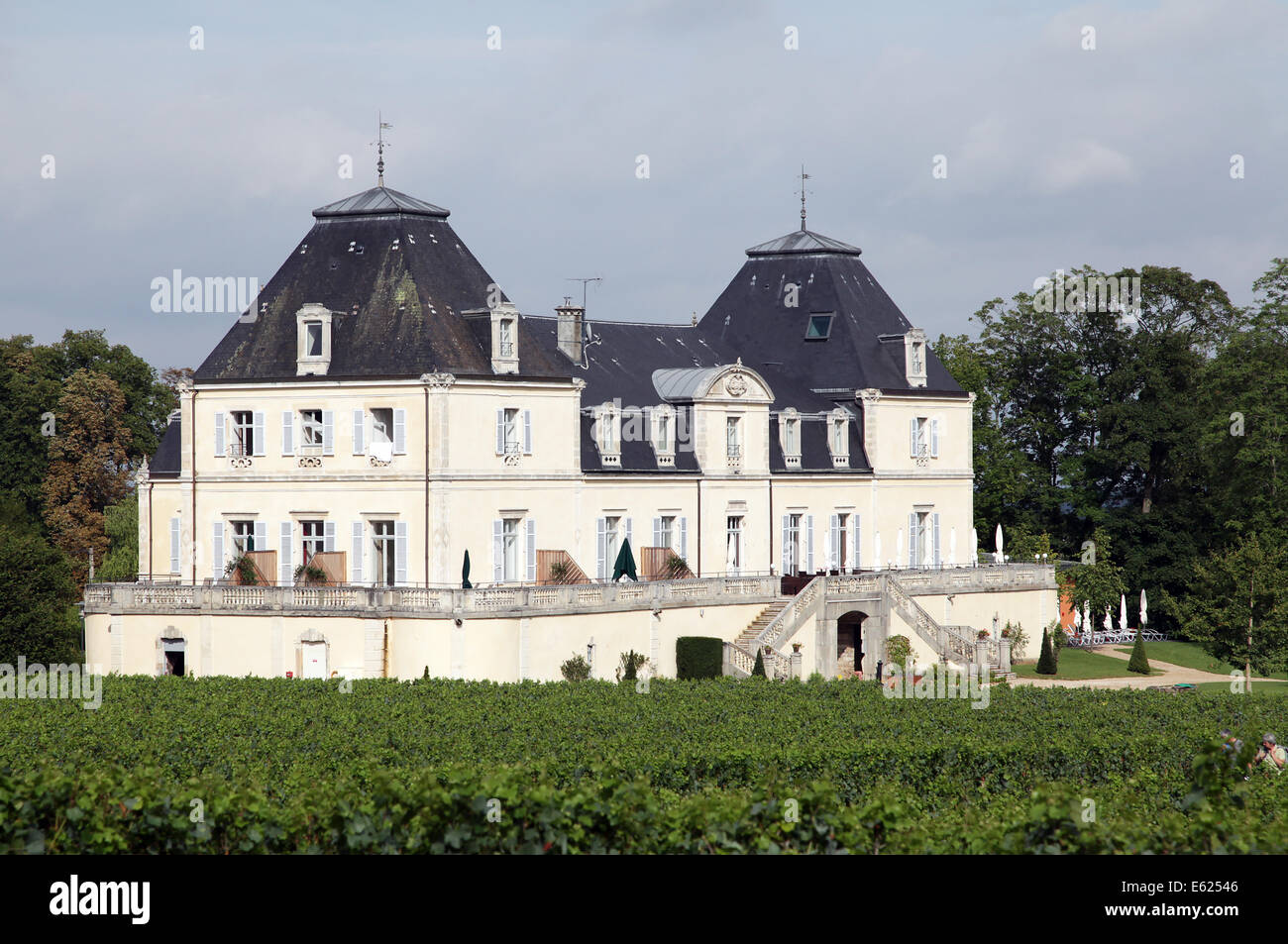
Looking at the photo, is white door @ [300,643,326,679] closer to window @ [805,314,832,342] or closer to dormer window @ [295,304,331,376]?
dormer window @ [295,304,331,376]

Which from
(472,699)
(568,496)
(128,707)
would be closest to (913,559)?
(568,496)

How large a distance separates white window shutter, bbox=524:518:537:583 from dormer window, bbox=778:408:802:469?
42.2ft

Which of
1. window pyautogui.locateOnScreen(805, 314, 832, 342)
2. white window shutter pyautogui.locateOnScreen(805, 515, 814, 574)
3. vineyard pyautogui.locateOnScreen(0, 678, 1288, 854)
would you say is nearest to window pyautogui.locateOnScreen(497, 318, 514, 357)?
vineyard pyautogui.locateOnScreen(0, 678, 1288, 854)

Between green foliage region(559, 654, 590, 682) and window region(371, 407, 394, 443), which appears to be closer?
green foliage region(559, 654, 590, 682)

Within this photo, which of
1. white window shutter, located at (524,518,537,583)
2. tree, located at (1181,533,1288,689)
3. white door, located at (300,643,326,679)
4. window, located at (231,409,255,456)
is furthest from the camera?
tree, located at (1181,533,1288,689)

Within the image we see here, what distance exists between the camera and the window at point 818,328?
72.2 metres

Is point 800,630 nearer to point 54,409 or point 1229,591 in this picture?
point 1229,591

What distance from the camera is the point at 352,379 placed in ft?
181

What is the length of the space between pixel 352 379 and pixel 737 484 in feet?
50.2

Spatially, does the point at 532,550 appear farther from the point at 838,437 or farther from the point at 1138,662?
the point at 1138,662

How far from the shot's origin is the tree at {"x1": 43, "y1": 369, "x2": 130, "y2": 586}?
85.6 meters

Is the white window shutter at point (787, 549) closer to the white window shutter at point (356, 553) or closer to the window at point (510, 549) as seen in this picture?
the window at point (510, 549)

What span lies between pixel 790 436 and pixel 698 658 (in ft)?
40.5

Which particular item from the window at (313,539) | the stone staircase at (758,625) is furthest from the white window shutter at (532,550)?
the stone staircase at (758,625)
